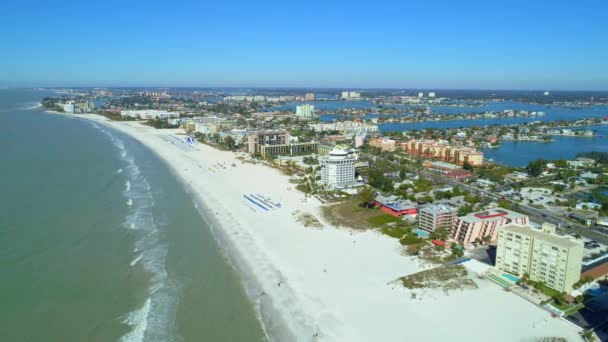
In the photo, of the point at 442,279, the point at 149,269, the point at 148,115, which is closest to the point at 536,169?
the point at 442,279

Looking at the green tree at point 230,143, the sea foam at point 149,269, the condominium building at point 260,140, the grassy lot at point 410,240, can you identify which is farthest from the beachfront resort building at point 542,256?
the green tree at point 230,143

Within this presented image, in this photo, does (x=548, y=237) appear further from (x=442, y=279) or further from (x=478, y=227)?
(x=442, y=279)

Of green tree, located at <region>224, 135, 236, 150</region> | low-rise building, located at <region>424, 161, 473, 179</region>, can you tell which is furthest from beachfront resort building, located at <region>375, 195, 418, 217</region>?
green tree, located at <region>224, 135, 236, 150</region>

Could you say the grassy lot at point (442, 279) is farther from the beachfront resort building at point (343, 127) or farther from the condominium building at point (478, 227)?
the beachfront resort building at point (343, 127)

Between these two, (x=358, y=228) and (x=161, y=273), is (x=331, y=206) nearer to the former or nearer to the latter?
(x=358, y=228)

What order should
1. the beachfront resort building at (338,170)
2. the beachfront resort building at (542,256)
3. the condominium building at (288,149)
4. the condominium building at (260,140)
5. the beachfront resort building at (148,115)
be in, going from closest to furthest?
the beachfront resort building at (542,256) → the beachfront resort building at (338,170) → the condominium building at (288,149) → the condominium building at (260,140) → the beachfront resort building at (148,115)

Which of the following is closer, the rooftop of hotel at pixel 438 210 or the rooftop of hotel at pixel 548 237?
the rooftop of hotel at pixel 548 237

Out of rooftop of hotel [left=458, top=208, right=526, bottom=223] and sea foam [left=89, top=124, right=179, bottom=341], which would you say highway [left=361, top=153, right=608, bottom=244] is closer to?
rooftop of hotel [left=458, top=208, right=526, bottom=223]
